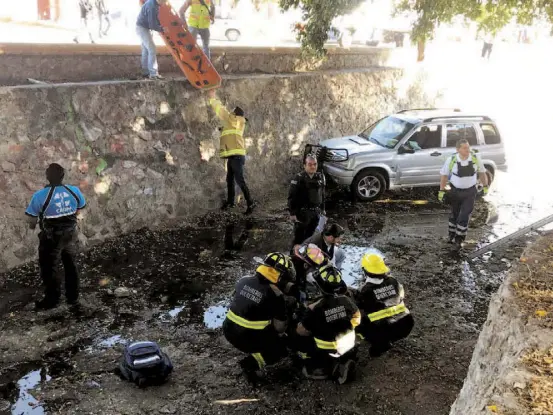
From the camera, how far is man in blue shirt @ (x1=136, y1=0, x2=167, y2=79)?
32.3 ft

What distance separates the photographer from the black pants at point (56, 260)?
21.3 feet

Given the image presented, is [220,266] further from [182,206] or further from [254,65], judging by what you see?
[254,65]

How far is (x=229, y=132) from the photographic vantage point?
9.81 metres

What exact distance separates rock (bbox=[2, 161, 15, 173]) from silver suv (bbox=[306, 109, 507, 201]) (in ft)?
20.3

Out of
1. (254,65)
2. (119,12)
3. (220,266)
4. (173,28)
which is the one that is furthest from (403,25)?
(220,266)

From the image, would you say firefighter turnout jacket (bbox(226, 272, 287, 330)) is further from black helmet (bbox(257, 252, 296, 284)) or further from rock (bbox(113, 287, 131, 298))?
rock (bbox(113, 287, 131, 298))

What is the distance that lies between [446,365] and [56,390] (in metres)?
4.14

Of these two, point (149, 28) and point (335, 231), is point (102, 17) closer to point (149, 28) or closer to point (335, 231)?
point (149, 28)

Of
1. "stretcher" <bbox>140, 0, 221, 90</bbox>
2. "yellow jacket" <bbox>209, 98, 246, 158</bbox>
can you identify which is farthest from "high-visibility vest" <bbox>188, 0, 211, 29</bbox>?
"yellow jacket" <bbox>209, 98, 246, 158</bbox>

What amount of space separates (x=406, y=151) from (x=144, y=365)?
7.89 metres

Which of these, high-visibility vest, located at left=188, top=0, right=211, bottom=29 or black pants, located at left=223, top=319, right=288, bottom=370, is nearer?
black pants, located at left=223, top=319, right=288, bottom=370

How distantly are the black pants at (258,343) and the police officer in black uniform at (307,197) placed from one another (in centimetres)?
249

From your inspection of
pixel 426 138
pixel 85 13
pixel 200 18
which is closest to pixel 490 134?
pixel 426 138

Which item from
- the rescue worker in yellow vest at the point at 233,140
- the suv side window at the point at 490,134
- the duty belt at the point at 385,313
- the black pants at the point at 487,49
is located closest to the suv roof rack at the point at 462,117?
the suv side window at the point at 490,134
